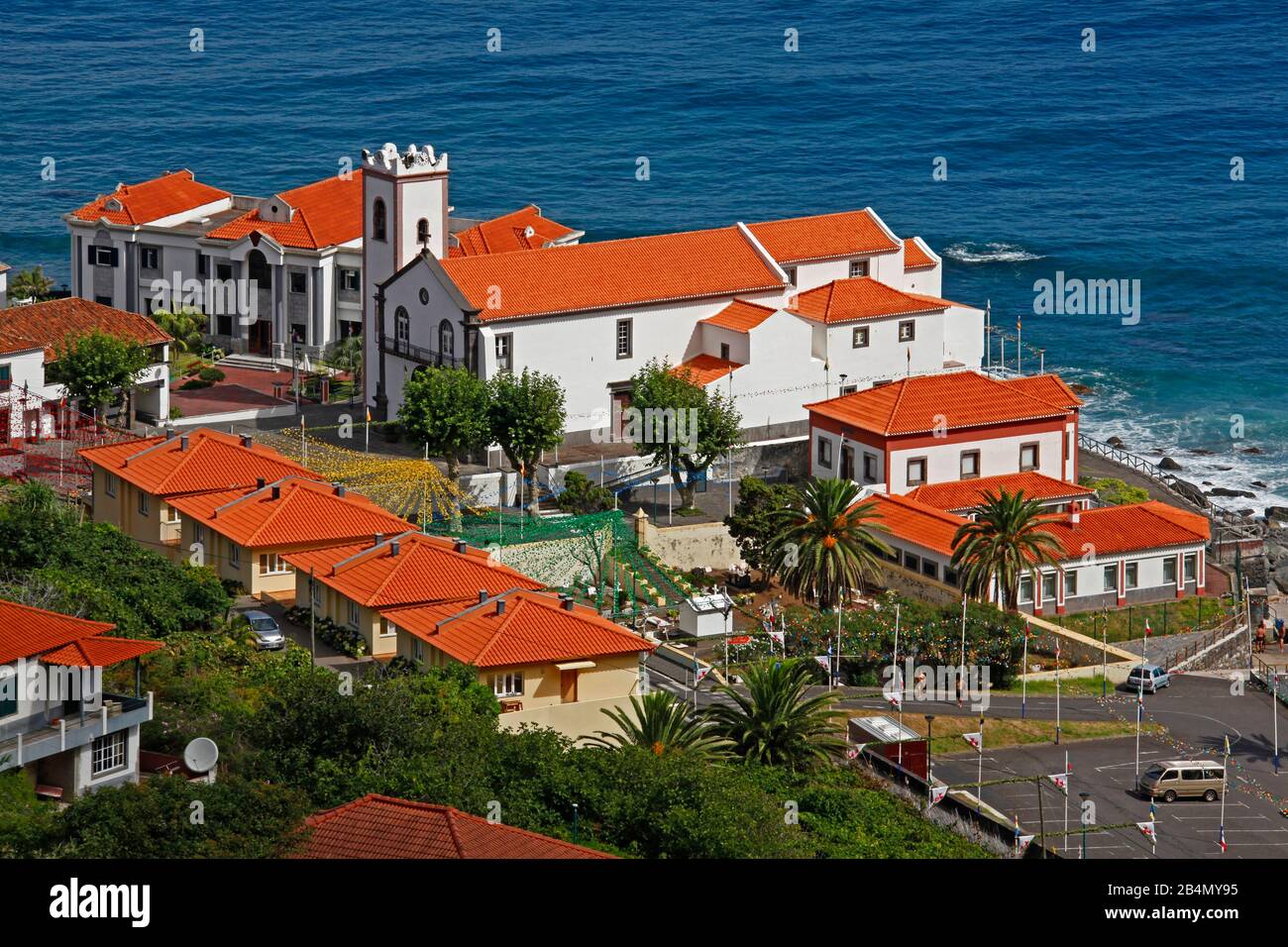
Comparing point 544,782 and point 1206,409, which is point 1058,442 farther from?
point 544,782

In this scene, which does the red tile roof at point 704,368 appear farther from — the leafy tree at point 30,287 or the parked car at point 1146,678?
the leafy tree at point 30,287

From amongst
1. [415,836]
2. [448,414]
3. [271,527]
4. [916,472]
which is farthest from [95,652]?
[916,472]

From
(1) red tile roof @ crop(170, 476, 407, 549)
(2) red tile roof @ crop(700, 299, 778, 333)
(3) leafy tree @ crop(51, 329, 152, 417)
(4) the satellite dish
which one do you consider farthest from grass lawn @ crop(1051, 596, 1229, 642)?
(4) the satellite dish

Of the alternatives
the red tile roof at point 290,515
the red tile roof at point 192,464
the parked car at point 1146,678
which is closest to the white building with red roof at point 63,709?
the red tile roof at point 290,515

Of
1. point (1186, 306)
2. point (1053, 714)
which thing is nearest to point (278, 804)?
point (1053, 714)

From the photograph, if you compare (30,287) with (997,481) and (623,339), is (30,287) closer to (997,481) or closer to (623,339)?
(623,339)
